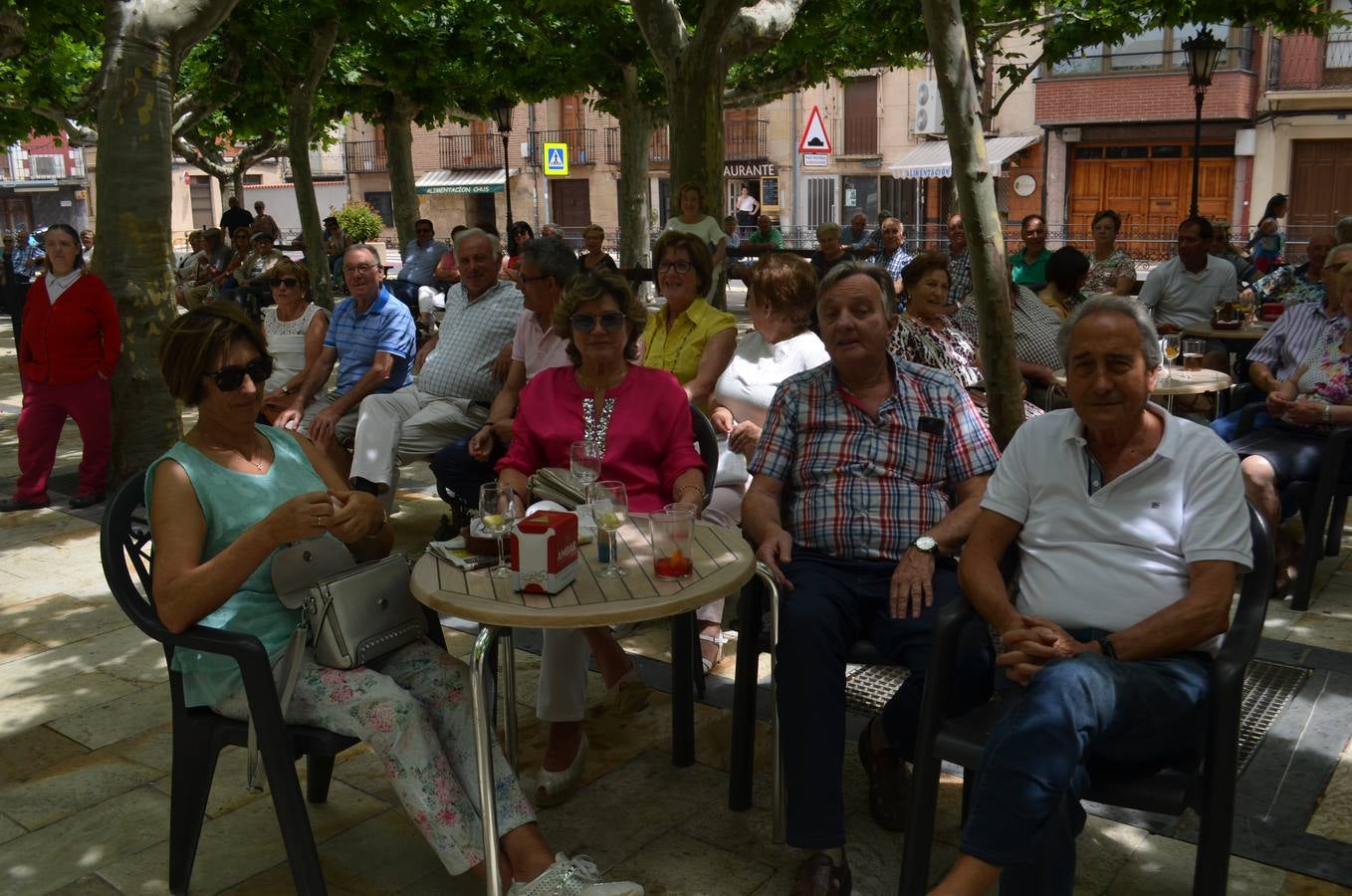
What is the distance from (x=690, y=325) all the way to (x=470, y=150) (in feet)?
129

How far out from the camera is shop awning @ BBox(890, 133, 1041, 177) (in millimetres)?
29875

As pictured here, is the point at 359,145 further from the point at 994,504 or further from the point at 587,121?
the point at 994,504

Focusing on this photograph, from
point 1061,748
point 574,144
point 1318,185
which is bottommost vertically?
point 1061,748

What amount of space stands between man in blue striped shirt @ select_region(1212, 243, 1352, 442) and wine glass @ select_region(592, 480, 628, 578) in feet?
10.6

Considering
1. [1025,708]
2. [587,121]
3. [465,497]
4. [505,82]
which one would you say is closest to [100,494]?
[465,497]

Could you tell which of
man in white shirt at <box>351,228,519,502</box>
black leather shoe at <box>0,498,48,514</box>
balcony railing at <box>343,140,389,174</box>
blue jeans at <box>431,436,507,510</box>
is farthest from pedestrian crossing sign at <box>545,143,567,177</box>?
blue jeans at <box>431,436,507,510</box>

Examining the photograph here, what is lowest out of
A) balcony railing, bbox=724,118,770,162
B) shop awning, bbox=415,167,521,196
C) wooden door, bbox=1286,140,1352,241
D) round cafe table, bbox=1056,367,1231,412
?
round cafe table, bbox=1056,367,1231,412

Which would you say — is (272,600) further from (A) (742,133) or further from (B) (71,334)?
(A) (742,133)

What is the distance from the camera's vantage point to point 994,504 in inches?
114

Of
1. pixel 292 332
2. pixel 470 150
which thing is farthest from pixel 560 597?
pixel 470 150

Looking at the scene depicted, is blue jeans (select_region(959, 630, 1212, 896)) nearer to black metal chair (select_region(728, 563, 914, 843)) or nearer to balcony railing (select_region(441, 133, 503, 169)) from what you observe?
black metal chair (select_region(728, 563, 914, 843))

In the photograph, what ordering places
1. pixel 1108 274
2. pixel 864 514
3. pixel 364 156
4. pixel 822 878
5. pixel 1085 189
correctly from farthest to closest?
pixel 364 156 → pixel 1085 189 → pixel 1108 274 → pixel 864 514 → pixel 822 878

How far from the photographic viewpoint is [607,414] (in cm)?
368

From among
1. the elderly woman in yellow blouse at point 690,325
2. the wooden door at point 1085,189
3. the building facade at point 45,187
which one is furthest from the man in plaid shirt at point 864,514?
the building facade at point 45,187
